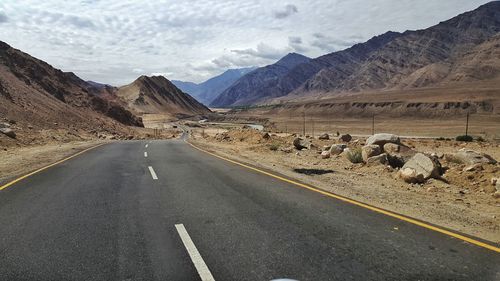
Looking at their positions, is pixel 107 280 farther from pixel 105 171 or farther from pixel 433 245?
pixel 105 171

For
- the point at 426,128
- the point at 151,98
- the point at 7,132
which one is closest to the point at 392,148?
the point at 7,132

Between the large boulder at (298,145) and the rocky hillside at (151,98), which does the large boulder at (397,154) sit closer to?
the large boulder at (298,145)

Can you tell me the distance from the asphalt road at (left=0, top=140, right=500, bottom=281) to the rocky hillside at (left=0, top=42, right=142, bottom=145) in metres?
A: 29.4

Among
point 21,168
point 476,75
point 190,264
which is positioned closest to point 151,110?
point 476,75

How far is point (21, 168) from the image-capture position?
1445 cm

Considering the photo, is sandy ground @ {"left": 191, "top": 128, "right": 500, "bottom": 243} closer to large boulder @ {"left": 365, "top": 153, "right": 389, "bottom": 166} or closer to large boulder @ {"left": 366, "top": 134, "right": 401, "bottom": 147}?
large boulder @ {"left": 365, "top": 153, "right": 389, "bottom": 166}

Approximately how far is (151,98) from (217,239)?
175775mm

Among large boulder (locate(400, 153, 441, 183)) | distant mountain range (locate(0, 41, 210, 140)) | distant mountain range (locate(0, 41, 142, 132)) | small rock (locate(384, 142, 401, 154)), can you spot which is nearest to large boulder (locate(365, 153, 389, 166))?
large boulder (locate(400, 153, 441, 183))

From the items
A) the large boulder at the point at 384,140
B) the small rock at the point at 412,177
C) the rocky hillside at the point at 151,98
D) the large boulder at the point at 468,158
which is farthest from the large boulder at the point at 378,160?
the rocky hillside at the point at 151,98

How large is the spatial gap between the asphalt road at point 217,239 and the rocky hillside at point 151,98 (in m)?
150

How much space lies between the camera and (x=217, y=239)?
19.5ft

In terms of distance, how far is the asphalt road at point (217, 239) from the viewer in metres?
4.82

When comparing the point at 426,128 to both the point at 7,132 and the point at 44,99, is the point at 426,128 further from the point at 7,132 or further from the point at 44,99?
the point at 7,132

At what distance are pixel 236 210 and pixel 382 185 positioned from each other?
4974 mm
